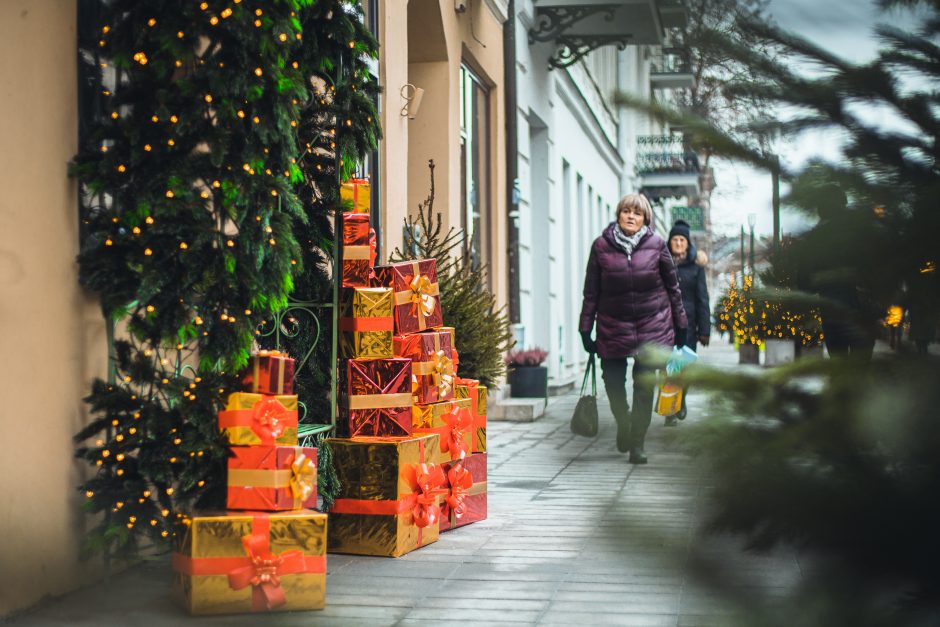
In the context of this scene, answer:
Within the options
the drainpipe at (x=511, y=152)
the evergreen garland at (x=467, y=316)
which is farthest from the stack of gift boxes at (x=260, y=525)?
the drainpipe at (x=511, y=152)

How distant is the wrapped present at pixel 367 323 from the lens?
16.9 feet

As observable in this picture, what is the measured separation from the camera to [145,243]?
4.04 metres

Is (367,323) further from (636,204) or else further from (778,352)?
(778,352)

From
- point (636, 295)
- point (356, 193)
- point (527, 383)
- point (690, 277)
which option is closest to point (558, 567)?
point (356, 193)

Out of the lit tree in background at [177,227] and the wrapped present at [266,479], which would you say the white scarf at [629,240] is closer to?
the lit tree in background at [177,227]

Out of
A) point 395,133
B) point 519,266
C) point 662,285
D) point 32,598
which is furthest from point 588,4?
point 32,598

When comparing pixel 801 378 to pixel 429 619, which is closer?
pixel 801 378

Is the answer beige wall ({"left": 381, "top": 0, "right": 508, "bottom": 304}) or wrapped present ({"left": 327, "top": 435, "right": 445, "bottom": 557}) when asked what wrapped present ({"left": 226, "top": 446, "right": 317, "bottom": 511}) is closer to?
wrapped present ({"left": 327, "top": 435, "right": 445, "bottom": 557})

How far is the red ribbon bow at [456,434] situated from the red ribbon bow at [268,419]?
142cm

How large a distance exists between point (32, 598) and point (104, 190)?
1.37m

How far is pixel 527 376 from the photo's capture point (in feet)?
39.6

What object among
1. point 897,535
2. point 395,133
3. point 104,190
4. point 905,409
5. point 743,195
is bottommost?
point 897,535

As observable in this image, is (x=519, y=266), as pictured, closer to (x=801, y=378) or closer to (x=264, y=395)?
(x=264, y=395)

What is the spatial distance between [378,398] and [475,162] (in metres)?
7.50
